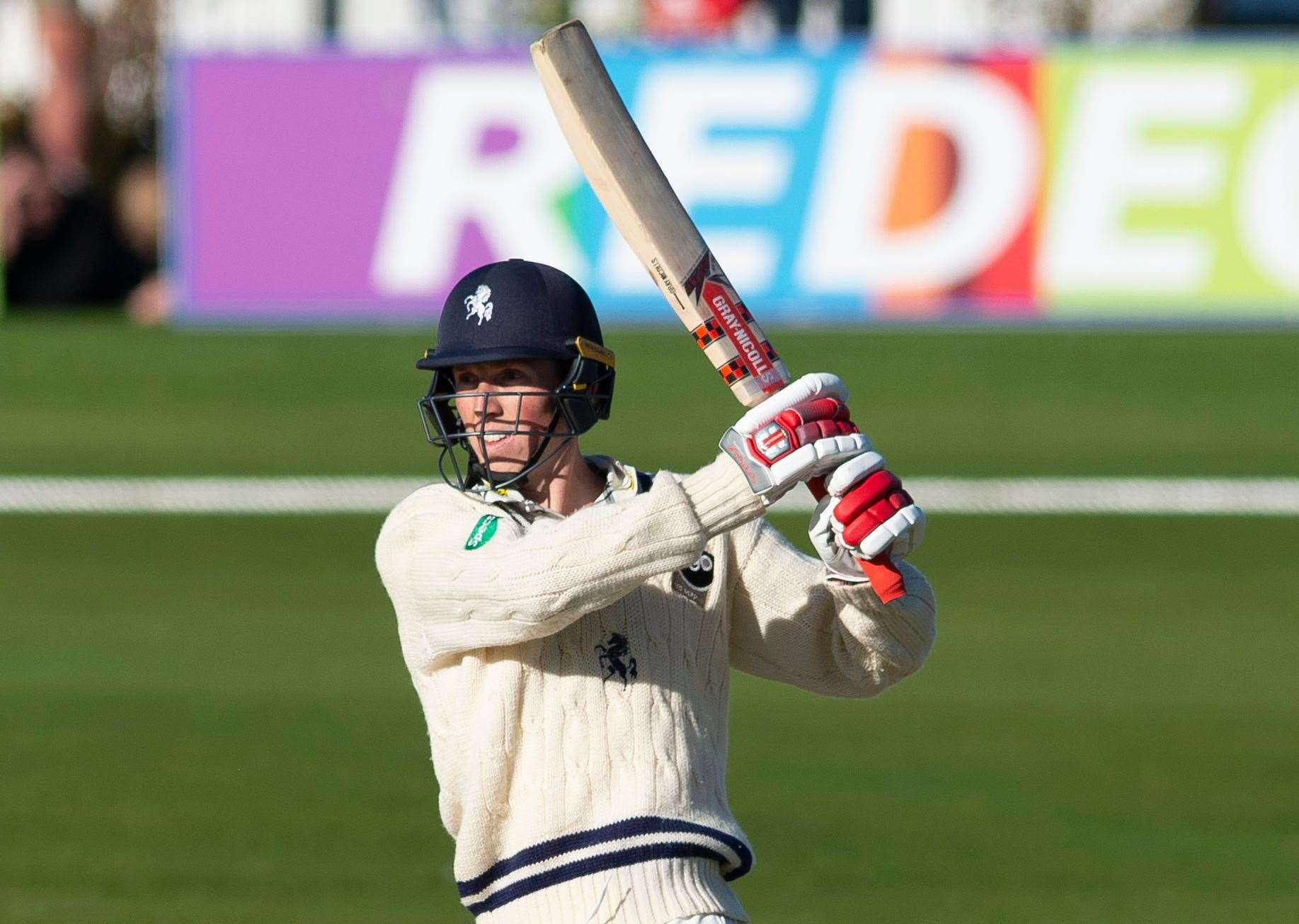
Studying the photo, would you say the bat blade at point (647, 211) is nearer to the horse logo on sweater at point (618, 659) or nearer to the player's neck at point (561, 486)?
the player's neck at point (561, 486)

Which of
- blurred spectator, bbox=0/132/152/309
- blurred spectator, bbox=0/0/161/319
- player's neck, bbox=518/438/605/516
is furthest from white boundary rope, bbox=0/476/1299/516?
player's neck, bbox=518/438/605/516

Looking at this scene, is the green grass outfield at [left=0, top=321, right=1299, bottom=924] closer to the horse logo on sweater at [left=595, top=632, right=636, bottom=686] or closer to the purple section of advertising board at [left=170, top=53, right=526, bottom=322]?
the purple section of advertising board at [left=170, top=53, right=526, bottom=322]

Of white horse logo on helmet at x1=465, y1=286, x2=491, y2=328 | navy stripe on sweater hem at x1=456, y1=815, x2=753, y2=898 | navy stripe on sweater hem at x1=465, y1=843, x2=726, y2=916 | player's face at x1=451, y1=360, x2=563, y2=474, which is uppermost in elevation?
white horse logo on helmet at x1=465, y1=286, x2=491, y2=328

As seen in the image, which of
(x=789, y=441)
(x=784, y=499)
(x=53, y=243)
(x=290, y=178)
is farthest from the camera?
(x=53, y=243)

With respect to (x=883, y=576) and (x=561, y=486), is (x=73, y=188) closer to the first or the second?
(x=561, y=486)

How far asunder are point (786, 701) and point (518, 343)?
436 centimetres

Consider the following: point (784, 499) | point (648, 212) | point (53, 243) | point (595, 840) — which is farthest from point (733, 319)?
point (53, 243)

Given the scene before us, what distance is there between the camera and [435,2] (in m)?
21.1

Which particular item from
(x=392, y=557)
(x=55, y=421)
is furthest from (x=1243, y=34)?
(x=392, y=557)

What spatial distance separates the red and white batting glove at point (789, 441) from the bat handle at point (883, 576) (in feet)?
0.42

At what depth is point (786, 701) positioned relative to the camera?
7133 mm

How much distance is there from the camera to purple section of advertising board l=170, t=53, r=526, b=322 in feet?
45.5

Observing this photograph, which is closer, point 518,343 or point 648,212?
point 518,343

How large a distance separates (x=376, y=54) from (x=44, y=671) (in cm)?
743
